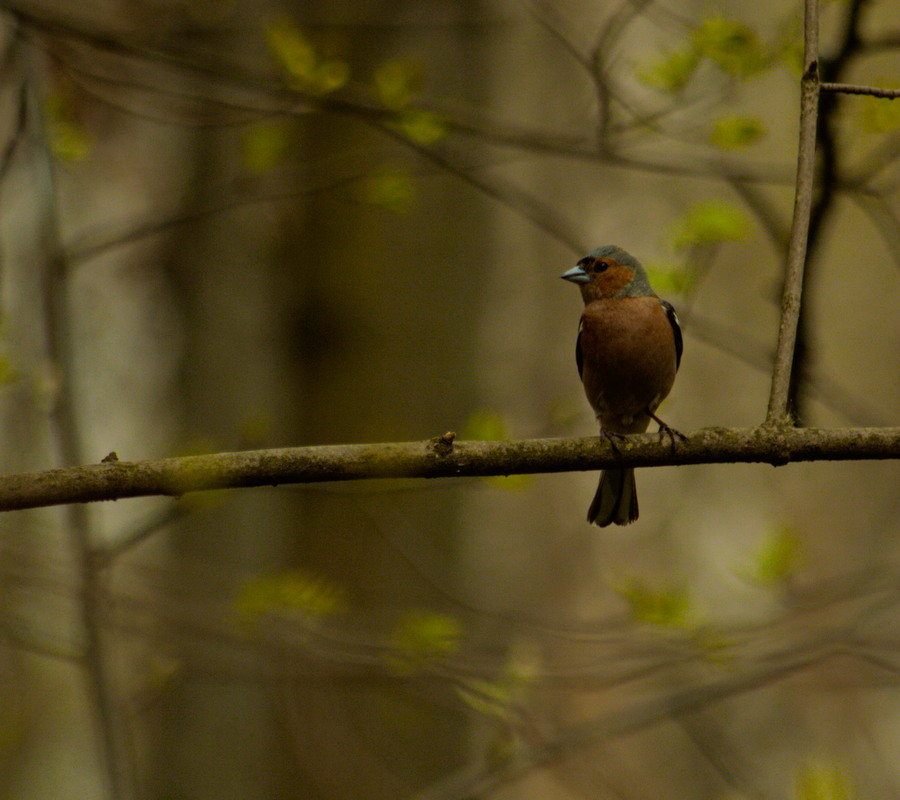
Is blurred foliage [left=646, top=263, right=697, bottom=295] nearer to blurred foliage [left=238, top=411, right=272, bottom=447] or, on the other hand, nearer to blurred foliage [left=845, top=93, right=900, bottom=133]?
blurred foliage [left=845, top=93, right=900, bottom=133]

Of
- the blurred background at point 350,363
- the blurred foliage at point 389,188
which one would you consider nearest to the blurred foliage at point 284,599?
the blurred background at point 350,363

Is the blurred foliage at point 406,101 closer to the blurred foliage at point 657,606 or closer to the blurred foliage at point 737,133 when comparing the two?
the blurred foliage at point 737,133

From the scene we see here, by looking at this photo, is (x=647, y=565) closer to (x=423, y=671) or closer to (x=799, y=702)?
(x=799, y=702)

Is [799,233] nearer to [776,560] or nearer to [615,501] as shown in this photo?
[776,560]

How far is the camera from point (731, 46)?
4.91 m

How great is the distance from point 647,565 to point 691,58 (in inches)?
288

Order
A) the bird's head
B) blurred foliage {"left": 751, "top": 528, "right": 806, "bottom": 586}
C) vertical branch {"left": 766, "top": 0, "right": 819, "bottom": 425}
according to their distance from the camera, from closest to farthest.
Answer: vertical branch {"left": 766, "top": 0, "right": 819, "bottom": 425} < blurred foliage {"left": 751, "top": 528, "right": 806, "bottom": 586} < the bird's head

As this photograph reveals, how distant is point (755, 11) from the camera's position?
8.20 meters

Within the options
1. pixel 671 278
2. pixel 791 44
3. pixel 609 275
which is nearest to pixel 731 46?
pixel 791 44

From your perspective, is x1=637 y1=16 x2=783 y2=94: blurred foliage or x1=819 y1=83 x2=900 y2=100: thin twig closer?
x1=819 y1=83 x2=900 y2=100: thin twig

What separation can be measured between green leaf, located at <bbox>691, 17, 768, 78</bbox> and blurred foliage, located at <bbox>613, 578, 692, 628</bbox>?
2.76 meters

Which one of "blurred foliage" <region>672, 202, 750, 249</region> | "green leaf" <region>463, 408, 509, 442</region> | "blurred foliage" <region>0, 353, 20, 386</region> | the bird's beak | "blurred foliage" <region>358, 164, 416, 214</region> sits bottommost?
"green leaf" <region>463, 408, 509, 442</region>

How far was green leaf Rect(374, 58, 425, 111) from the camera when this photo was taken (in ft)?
17.3

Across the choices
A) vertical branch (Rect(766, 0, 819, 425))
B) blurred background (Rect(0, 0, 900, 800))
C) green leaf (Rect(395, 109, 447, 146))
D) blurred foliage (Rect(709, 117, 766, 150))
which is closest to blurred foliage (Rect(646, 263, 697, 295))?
blurred background (Rect(0, 0, 900, 800))
